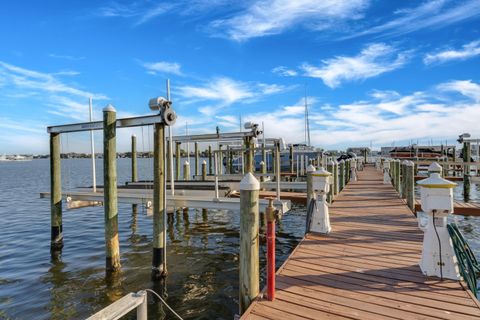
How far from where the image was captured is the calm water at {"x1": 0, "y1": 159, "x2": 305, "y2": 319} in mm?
6168

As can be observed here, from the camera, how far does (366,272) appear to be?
15.0 ft

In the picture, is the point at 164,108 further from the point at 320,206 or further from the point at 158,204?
the point at 320,206

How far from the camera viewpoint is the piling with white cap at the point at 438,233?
4.18 meters

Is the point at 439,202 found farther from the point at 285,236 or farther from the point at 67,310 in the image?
the point at 285,236

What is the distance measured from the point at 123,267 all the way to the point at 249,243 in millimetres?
5532

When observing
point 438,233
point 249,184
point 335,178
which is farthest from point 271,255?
point 335,178

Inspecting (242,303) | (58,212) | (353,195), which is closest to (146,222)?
(58,212)

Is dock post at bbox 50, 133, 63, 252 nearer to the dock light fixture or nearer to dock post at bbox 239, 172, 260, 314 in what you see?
the dock light fixture

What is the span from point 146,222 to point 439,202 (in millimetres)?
12277

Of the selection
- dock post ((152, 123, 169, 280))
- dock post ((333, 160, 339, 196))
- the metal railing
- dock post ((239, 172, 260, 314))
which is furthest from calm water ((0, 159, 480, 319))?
the metal railing

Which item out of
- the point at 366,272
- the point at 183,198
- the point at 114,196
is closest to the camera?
the point at 366,272

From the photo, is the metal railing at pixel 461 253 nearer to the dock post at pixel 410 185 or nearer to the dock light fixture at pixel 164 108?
the dock post at pixel 410 185

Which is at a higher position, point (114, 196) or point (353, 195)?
point (114, 196)

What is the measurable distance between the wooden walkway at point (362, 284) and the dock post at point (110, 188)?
4.25 metres
